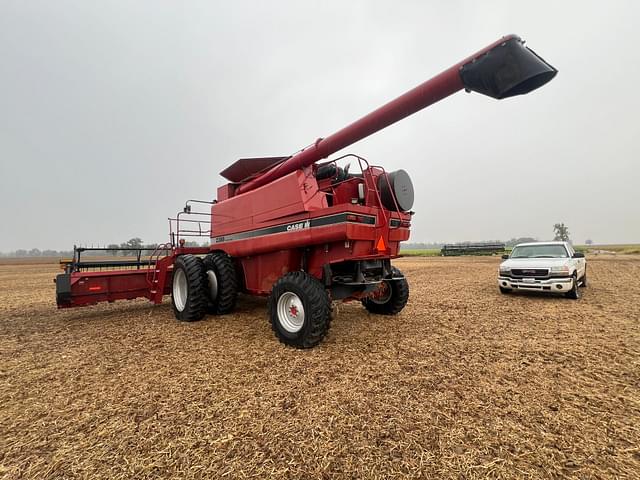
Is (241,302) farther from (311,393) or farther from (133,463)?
(133,463)

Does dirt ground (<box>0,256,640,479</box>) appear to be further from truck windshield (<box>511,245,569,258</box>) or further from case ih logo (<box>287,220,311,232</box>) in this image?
truck windshield (<box>511,245,569,258</box>)

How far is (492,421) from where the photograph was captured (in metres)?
2.41

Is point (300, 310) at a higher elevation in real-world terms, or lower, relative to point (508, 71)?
lower

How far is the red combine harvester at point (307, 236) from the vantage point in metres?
3.18

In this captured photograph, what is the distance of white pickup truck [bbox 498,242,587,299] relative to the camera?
747cm

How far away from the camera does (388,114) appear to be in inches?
145

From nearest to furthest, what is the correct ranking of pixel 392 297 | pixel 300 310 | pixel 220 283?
pixel 300 310
pixel 220 283
pixel 392 297

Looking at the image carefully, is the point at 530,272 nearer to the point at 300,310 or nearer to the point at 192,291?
the point at 300,310

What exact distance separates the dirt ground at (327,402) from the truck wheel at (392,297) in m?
0.82

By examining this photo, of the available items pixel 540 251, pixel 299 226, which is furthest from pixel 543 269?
pixel 299 226

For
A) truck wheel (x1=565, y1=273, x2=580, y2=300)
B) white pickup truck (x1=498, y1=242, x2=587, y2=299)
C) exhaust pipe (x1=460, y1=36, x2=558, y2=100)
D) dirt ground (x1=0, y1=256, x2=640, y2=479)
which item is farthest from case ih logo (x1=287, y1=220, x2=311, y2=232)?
truck wheel (x1=565, y1=273, x2=580, y2=300)

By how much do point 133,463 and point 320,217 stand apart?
3168mm

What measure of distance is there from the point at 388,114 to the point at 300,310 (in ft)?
9.22

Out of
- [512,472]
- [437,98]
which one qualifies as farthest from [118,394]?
[437,98]
